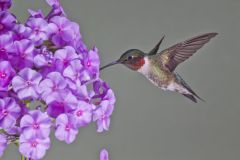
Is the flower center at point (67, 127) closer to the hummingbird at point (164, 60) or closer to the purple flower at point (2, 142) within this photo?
the purple flower at point (2, 142)

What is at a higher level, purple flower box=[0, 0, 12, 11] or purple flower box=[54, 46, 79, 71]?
purple flower box=[0, 0, 12, 11]

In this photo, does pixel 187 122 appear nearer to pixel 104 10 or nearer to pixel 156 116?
pixel 156 116

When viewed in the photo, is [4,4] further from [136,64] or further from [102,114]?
[136,64]

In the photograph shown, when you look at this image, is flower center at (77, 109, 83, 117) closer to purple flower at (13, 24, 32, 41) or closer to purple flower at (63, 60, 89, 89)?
purple flower at (63, 60, 89, 89)

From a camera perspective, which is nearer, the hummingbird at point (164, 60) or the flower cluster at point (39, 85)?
the flower cluster at point (39, 85)

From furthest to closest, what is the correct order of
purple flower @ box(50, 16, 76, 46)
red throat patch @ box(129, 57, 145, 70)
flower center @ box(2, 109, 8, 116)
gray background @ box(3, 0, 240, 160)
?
gray background @ box(3, 0, 240, 160) → red throat patch @ box(129, 57, 145, 70) → purple flower @ box(50, 16, 76, 46) → flower center @ box(2, 109, 8, 116)

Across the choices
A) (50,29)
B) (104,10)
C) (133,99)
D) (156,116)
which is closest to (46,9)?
(104,10)

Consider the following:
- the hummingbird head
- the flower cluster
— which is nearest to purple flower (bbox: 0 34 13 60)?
the flower cluster

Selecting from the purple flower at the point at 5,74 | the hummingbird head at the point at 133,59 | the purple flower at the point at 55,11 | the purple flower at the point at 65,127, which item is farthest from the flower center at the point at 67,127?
the hummingbird head at the point at 133,59

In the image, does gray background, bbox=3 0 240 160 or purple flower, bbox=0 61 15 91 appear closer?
purple flower, bbox=0 61 15 91
